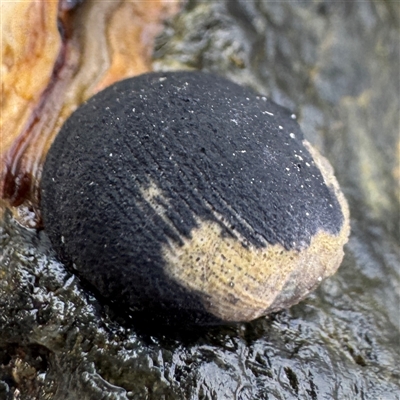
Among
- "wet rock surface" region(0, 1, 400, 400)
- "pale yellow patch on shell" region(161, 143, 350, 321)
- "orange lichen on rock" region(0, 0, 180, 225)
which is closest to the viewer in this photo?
"pale yellow patch on shell" region(161, 143, 350, 321)

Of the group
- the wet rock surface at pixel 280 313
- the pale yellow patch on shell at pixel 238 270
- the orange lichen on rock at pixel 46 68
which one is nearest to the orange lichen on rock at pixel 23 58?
the orange lichen on rock at pixel 46 68

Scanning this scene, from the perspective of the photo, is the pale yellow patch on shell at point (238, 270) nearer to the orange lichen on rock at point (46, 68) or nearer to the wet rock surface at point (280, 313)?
the wet rock surface at point (280, 313)

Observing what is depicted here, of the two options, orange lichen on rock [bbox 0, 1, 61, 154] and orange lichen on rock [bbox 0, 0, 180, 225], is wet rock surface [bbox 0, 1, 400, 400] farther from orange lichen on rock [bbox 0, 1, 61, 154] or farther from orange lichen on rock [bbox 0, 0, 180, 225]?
orange lichen on rock [bbox 0, 1, 61, 154]

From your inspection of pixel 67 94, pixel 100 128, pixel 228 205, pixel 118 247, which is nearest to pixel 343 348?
pixel 228 205

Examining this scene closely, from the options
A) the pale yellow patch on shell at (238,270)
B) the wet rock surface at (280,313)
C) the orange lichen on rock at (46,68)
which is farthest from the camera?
the orange lichen on rock at (46,68)

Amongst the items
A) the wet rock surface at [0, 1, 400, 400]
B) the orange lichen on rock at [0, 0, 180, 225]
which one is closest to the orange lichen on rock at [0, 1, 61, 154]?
the orange lichen on rock at [0, 0, 180, 225]

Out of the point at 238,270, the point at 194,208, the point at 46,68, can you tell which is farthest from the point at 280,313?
the point at 46,68
